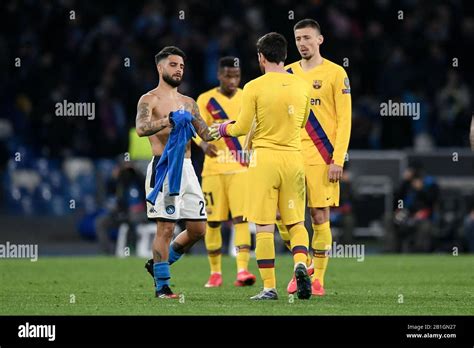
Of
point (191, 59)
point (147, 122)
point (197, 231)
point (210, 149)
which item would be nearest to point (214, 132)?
point (147, 122)

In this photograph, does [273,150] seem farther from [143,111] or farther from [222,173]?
[222,173]

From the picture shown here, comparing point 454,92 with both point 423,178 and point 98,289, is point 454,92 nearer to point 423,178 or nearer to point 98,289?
point 423,178

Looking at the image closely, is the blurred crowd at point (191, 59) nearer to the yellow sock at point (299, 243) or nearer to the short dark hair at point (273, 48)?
the short dark hair at point (273, 48)

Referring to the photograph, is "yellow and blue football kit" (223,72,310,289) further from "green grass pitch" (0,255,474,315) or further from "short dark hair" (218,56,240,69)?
"short dark hair" (218,56,240,69)

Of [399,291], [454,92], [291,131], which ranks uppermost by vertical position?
[454,92]

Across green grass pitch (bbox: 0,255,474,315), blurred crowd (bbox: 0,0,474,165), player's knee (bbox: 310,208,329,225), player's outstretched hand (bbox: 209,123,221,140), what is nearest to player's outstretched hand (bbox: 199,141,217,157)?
green grass pitch (bbox: 0,255,474,315)

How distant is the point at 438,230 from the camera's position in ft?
74.7

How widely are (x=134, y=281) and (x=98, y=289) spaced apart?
4.22ft

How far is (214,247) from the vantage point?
49.0 feet

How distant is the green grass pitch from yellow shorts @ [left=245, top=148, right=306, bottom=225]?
85 centimetres

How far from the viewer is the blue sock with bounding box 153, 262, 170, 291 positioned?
1230 centimetres

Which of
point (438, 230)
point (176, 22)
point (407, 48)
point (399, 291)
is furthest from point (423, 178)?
point (399, 291)

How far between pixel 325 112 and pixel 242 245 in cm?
254

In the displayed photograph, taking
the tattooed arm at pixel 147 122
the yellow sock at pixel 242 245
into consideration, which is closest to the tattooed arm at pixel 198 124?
the tattooed arm at pixel 147 122
